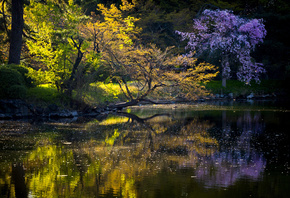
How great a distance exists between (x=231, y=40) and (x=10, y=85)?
66.8 feet

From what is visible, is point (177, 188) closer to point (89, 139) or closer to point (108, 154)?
point (108, 154)

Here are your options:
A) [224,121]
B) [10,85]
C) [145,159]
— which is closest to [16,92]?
[10,85]

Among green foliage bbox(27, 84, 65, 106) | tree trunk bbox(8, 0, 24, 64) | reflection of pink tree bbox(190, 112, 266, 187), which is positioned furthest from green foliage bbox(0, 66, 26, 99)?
reflection of pink tree bbox(190, 112, 266, 187)

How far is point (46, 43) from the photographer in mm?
20781

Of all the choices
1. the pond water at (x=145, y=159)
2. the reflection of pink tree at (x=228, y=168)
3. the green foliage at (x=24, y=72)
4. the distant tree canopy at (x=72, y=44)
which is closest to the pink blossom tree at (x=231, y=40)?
the distant tree canopy at (x=72, y=44)

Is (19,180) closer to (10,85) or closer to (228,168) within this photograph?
(228,168)

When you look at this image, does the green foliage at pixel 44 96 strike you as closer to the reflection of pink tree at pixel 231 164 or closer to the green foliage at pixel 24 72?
the green foliage at pixel 24 72

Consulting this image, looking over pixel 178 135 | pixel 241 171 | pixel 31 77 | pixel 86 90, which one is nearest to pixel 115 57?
pixel 86 90

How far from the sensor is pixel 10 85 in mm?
19750

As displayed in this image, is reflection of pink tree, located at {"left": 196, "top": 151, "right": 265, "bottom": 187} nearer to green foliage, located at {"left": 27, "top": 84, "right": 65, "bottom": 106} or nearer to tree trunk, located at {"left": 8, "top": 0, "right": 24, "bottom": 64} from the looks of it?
green foliage, located at {"left": 27, "top": 84, "right": 65, "bottom": 106}

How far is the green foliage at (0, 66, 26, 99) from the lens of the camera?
19.5 metres

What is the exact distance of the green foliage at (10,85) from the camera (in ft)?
64.1

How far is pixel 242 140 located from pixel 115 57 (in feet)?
39.4

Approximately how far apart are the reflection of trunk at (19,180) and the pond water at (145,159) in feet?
0.06
